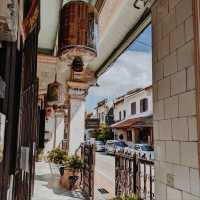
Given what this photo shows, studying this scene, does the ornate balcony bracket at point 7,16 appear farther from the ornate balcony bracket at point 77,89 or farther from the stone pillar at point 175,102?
the ornate balcony bracket at point 77,89

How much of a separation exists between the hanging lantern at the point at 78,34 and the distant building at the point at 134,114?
40.5ft

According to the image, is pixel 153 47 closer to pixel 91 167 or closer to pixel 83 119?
pixel 91 167

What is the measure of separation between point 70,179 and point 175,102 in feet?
12.9

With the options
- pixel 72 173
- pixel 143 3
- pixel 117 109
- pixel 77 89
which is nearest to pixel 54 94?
pixel 143 3

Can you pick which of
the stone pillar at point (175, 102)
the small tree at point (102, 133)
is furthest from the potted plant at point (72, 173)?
the small tree at point (102, 133)

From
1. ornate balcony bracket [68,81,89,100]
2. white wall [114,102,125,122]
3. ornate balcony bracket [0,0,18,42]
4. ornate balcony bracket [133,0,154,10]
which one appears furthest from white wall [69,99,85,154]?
white wall [114,102,125,122]

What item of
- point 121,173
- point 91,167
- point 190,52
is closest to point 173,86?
point 190,52

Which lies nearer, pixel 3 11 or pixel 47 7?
pixel 3 11

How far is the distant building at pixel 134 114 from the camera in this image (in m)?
16.4

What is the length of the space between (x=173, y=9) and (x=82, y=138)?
213 inches

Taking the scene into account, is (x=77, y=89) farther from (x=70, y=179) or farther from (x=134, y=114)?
(x=134, y=114)

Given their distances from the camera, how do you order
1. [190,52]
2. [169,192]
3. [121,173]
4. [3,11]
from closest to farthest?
[3,11] < [190,52] < [169,192] < [121,173]

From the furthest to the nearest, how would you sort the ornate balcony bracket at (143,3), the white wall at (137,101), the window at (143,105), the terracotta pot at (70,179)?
the window at (143,105), the white wall at (137,101), the terracotta pot at (70,179), the ornate balcony bracket at (143,3)

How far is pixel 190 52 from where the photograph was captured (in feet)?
→ 4.84
